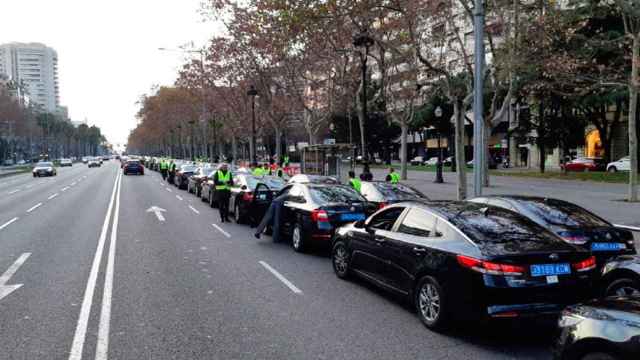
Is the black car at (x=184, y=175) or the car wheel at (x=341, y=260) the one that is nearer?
the car wheel at (x=341, y=260)

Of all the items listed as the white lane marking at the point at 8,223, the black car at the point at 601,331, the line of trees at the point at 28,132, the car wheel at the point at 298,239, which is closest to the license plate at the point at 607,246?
the black car at the point at 601,331

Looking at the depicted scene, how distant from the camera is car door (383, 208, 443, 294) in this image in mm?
6711

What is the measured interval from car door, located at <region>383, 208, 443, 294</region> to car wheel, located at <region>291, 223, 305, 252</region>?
403 cm

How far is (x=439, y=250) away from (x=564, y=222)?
10.7ft

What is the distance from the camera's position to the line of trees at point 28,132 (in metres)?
84.2

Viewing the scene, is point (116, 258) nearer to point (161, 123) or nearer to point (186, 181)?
point (186, 181)

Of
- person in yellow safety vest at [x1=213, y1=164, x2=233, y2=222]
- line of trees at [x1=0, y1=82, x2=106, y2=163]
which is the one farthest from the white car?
line of trees at [x1=0, y1=82, x2=106, y2=163]

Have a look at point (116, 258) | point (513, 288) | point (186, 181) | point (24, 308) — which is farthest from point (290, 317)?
point (186, 181)

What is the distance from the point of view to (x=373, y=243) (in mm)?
7938

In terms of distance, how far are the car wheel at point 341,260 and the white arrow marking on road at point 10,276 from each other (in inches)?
194

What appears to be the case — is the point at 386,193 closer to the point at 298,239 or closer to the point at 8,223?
the point at 298,239

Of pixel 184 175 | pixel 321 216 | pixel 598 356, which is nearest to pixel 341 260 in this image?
pixel 321 216

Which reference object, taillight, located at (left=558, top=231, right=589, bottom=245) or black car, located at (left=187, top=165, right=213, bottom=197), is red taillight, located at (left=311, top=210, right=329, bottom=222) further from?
black car, located at (left=187, top=165, right=213, bottom=197)

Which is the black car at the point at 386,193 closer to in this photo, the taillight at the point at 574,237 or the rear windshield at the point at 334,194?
the rear windshield at the point at 334,194
